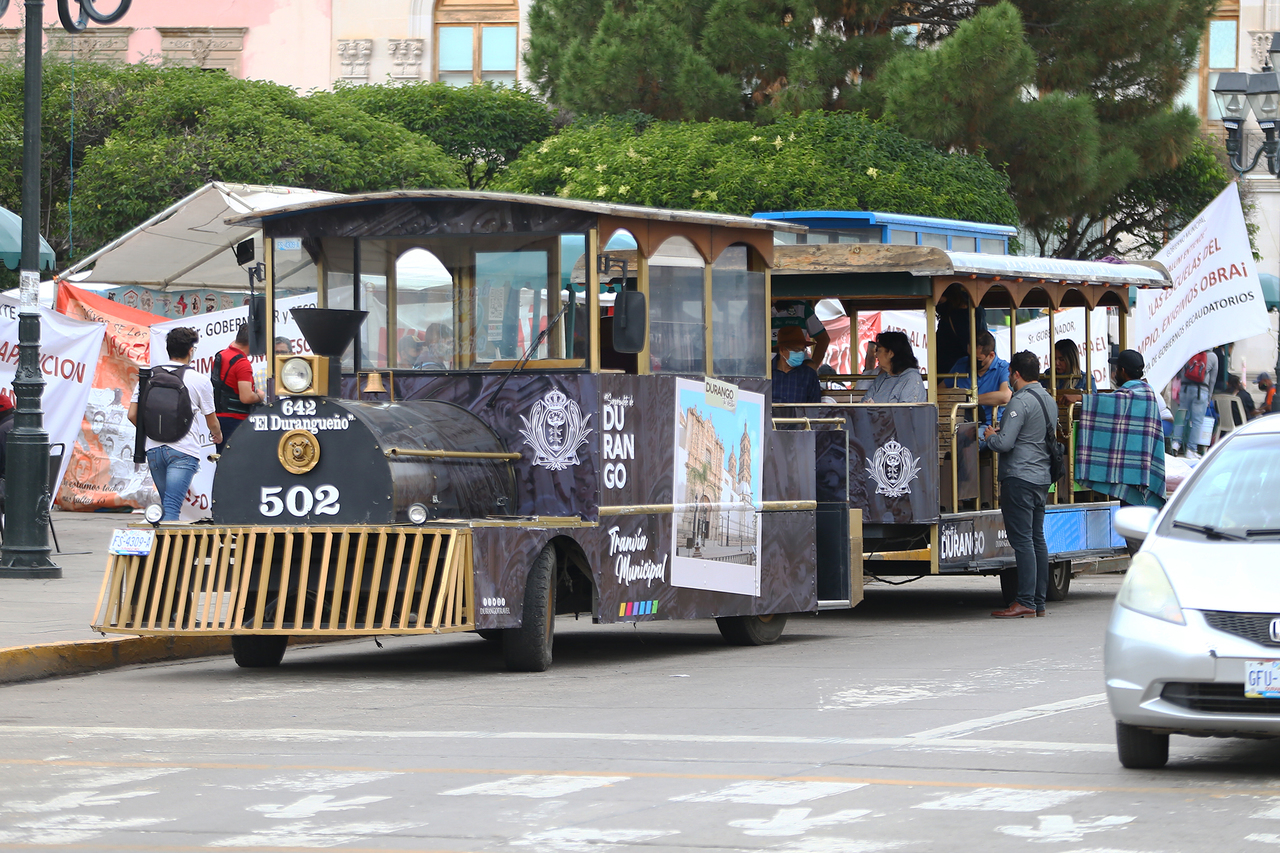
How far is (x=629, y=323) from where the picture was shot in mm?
10727

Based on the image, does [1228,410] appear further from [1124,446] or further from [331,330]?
[331,330]

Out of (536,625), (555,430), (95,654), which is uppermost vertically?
(555,430)

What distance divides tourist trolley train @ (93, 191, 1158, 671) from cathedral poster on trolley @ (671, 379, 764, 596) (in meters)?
0.02

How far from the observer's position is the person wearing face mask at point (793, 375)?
47.3 feet

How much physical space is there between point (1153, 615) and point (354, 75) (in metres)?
45.7

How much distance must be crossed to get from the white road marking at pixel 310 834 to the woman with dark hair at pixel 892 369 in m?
8.51

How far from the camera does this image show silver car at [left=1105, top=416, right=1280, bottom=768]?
276 inches

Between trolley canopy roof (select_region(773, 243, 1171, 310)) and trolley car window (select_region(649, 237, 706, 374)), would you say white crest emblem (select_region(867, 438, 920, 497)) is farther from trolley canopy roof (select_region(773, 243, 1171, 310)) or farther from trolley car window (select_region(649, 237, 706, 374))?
trolley car window (select_region(649, 237, 706, 374))

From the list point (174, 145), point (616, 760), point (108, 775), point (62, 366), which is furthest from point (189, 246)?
point (616, 760)

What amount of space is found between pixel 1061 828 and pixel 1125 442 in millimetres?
10269

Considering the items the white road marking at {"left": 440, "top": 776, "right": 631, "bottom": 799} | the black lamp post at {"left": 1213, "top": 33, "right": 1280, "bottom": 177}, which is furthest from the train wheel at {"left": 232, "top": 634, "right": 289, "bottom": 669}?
the black lamp post at {"left": 1213, "top": 33, "right": 1280, "bottom": 177}

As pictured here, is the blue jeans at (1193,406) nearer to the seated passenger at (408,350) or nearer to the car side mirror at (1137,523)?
the seated passenger at (408,350)

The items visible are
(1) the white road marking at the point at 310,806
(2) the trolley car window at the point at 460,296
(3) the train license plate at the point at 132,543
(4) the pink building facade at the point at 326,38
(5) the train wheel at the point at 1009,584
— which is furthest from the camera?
(4) the pink building facade at the point at 326,38

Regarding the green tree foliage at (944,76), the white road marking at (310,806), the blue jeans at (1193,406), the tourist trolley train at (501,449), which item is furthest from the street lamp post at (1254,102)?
the white road marking at (310,806)
